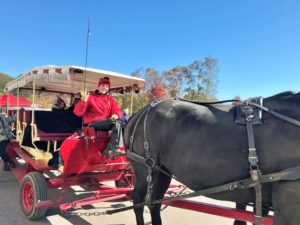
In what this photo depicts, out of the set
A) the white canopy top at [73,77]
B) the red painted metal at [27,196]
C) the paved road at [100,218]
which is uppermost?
the white canopy top at [73,77]

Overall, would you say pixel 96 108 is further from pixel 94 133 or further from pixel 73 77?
pixel 73 77

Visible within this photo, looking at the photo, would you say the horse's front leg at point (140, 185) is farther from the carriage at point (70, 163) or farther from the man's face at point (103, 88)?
the man's face at point (103, 88)

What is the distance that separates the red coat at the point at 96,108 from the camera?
4.42m

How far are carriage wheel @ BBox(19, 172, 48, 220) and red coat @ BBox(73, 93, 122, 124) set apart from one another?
3.64ft

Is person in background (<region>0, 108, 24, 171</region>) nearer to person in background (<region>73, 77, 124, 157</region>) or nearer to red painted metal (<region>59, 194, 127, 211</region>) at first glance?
person in background (<region>73, 77, 124, 157</region>)

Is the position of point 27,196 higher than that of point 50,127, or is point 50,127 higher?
Answer: point 50,127

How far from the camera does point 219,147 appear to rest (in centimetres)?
267

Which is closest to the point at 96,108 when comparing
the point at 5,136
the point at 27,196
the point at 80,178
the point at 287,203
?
the point at 80,178

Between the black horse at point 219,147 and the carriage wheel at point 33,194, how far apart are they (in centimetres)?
167

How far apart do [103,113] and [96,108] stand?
141mm

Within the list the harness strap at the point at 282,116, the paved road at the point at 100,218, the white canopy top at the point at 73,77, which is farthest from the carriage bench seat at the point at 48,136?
the harness strap at the point at 282,116

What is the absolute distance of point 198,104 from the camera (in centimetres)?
322

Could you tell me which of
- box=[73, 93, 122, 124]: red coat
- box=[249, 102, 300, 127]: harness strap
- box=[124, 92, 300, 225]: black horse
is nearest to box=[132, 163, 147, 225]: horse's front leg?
box=[124, 92, 300, 225]: black horse

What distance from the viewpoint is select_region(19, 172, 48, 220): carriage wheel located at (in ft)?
A: 14.1
